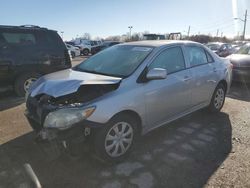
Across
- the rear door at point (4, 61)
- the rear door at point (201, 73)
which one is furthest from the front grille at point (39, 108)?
the rear door at point (4, 61)

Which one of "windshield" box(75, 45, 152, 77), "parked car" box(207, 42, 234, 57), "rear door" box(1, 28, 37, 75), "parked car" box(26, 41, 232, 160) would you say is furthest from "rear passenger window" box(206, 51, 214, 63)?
"parked car" box(207, 42, 234, 57)

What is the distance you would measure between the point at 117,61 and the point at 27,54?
12.3 feet

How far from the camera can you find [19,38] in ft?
23.1

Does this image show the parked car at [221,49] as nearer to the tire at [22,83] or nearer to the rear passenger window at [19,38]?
the rear passenger window at [19,38]

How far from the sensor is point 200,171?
3410mm

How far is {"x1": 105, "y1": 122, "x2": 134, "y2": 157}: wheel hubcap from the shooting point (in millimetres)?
3440

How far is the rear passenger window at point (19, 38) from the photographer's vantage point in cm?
684

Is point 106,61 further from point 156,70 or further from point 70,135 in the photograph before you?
point 70,135

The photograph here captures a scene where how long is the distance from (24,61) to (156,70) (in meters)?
4.55

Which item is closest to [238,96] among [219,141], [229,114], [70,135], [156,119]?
[229,114]

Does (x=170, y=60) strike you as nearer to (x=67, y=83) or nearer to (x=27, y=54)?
(x=67, y=83)

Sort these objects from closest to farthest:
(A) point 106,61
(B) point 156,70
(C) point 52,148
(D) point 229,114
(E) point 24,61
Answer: (C) point 52,148
(B) point 156,70
(A) point 106,61
(D) point 229,114
(E) point 24,61

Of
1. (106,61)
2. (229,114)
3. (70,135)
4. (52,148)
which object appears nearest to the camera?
(70,135)

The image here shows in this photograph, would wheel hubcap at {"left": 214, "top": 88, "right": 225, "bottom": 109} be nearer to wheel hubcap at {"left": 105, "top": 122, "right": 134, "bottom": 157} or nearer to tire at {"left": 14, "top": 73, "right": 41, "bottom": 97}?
wheel hubcap at {"left": 105, "top": 122, "right": 134, "bottom": 157}
